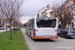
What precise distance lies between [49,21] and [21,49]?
6.03 meters

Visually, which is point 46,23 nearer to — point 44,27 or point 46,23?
point 46,23

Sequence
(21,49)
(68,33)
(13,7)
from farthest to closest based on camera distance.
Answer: (68,33) → (13,7) → (21,49)

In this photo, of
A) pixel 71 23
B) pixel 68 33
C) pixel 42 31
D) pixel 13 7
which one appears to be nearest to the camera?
pixel 42 31

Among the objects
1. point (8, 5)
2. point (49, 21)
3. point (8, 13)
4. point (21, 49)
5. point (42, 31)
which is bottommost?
point (21, 49)

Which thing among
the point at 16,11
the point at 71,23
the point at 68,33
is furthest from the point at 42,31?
the point at 71,23

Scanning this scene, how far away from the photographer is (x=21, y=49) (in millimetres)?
8695

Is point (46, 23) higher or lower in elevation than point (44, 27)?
higher

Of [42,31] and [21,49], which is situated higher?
[42,31]

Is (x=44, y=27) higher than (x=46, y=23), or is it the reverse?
(x=46, y=23)

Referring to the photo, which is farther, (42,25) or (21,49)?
(42,25)

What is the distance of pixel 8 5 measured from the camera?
1432 centimetres

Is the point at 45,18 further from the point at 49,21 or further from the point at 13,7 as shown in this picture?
the point at 13,7

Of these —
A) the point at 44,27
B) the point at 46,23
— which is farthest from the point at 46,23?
the point at 44,27

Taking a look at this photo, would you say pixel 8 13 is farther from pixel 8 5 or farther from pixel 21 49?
pixel 21 49
